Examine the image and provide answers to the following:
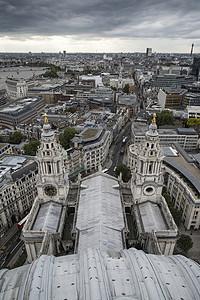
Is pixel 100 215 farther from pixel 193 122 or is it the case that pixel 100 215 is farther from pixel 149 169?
pixel 193 122

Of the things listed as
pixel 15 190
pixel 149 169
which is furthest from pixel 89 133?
pixel 149 169

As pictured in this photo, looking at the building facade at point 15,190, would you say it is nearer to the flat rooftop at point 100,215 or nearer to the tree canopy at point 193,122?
the flat rooftop at point 100,215

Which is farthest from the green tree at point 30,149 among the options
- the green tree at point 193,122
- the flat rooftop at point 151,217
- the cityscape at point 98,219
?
the green tree at point 193,122

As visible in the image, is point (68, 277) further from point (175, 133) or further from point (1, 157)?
point (175, 133)

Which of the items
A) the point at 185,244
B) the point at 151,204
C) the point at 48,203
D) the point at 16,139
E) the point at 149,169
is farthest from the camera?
the point at 16,139

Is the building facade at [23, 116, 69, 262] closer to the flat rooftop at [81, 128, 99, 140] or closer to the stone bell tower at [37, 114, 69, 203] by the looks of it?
the stone bell tower at [37, 114, 69, 203]

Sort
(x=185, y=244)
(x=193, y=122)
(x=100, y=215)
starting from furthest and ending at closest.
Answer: (x=193, y=122) → (x=185, y=244) → (x=100, y=215)
